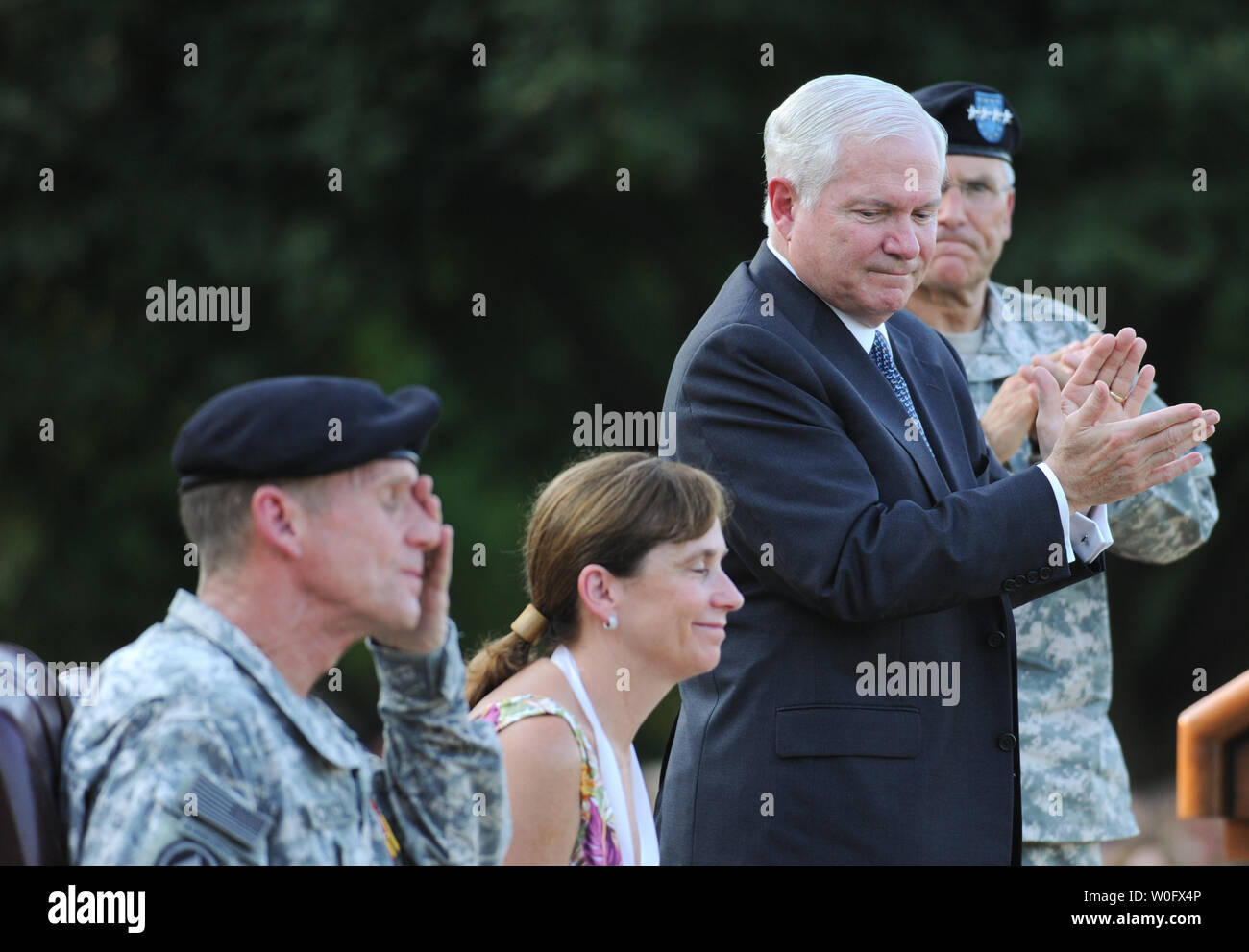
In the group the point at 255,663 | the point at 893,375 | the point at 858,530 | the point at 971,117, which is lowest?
the point at 255,663

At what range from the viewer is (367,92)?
34.3 feet

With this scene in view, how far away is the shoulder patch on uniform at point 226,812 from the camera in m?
1.90

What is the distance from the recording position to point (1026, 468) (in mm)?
3428

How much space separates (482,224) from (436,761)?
8.72 metres

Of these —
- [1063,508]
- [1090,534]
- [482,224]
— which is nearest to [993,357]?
[1090,534]

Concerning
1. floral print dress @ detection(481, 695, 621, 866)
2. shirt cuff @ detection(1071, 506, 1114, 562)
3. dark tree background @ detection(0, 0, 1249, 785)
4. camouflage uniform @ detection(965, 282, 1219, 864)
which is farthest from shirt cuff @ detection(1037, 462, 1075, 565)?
dark tree background @ detection(0, 0, 1249, 785)

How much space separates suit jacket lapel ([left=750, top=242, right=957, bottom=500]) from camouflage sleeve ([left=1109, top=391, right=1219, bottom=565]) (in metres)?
0.94

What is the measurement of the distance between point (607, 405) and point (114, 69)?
3.78 meters

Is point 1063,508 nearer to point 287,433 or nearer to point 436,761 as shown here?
point 436,761

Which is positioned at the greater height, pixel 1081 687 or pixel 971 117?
pixel 971 117

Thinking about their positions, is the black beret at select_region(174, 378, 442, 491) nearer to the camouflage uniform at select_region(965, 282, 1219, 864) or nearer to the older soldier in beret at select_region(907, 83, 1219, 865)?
the older soldier in beret at select_region(907, 83, 1219, 865)

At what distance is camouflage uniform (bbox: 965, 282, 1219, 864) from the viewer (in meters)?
3.66

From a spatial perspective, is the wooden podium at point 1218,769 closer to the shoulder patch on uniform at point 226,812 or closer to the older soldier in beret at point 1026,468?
the older soldier in beret at point 1026,468

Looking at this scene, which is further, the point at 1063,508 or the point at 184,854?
the point at 1063,508
